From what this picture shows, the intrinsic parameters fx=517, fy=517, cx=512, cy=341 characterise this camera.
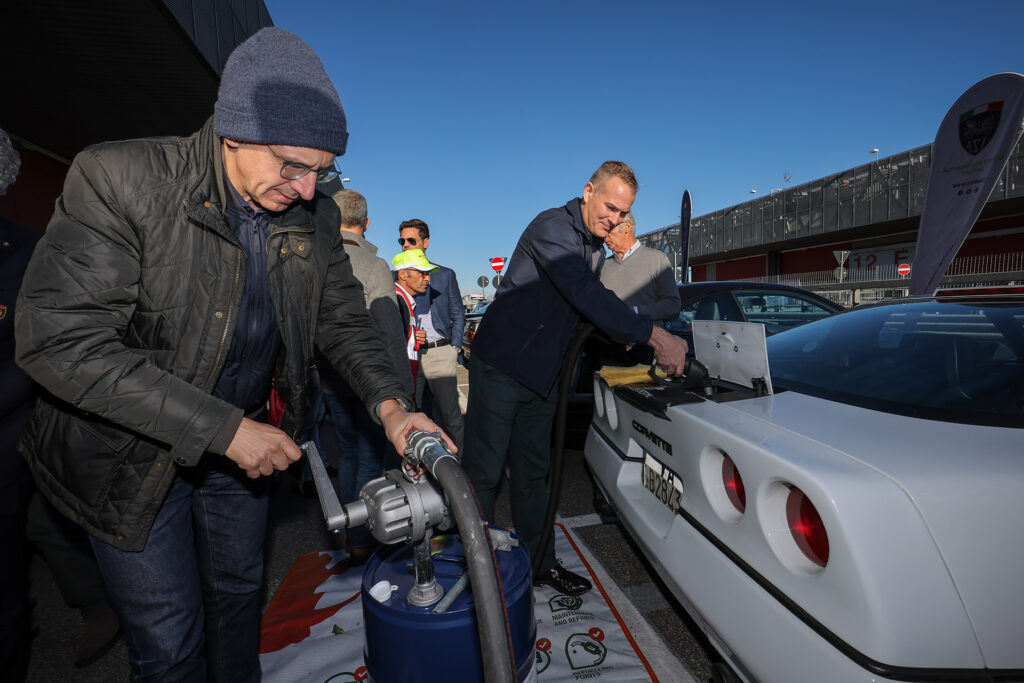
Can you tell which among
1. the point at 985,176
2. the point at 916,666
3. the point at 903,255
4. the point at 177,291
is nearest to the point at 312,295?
the point at 177,291

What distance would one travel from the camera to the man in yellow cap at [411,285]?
394cm

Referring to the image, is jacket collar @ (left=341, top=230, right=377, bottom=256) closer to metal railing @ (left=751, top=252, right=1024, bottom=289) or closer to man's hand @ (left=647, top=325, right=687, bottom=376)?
man's hand @ (left=647, top=325, right=687, bottom=376)

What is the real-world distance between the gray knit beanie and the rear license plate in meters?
1.56

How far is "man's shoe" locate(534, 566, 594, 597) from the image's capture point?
2645 millimetres

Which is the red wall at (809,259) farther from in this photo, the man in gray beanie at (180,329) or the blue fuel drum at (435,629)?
the man in gray beanie at (180,329)

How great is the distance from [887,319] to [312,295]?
2.34 meters

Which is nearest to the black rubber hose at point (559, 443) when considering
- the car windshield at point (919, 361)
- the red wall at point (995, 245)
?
the car windshield at point (919, 361)

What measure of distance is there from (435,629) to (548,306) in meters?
1.65

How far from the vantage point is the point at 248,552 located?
1.72 meters

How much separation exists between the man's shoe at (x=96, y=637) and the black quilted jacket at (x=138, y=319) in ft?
4.96

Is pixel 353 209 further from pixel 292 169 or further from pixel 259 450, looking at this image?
pixel 259 450

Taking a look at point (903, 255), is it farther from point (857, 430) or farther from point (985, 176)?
point (857, 430)

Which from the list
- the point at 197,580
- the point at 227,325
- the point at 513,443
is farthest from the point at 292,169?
the point at 513,443

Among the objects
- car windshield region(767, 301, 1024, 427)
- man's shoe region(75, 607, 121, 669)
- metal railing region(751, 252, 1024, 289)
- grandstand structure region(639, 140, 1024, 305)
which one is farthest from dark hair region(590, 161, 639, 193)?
metal railing region(751, 252, 1024, 289)
